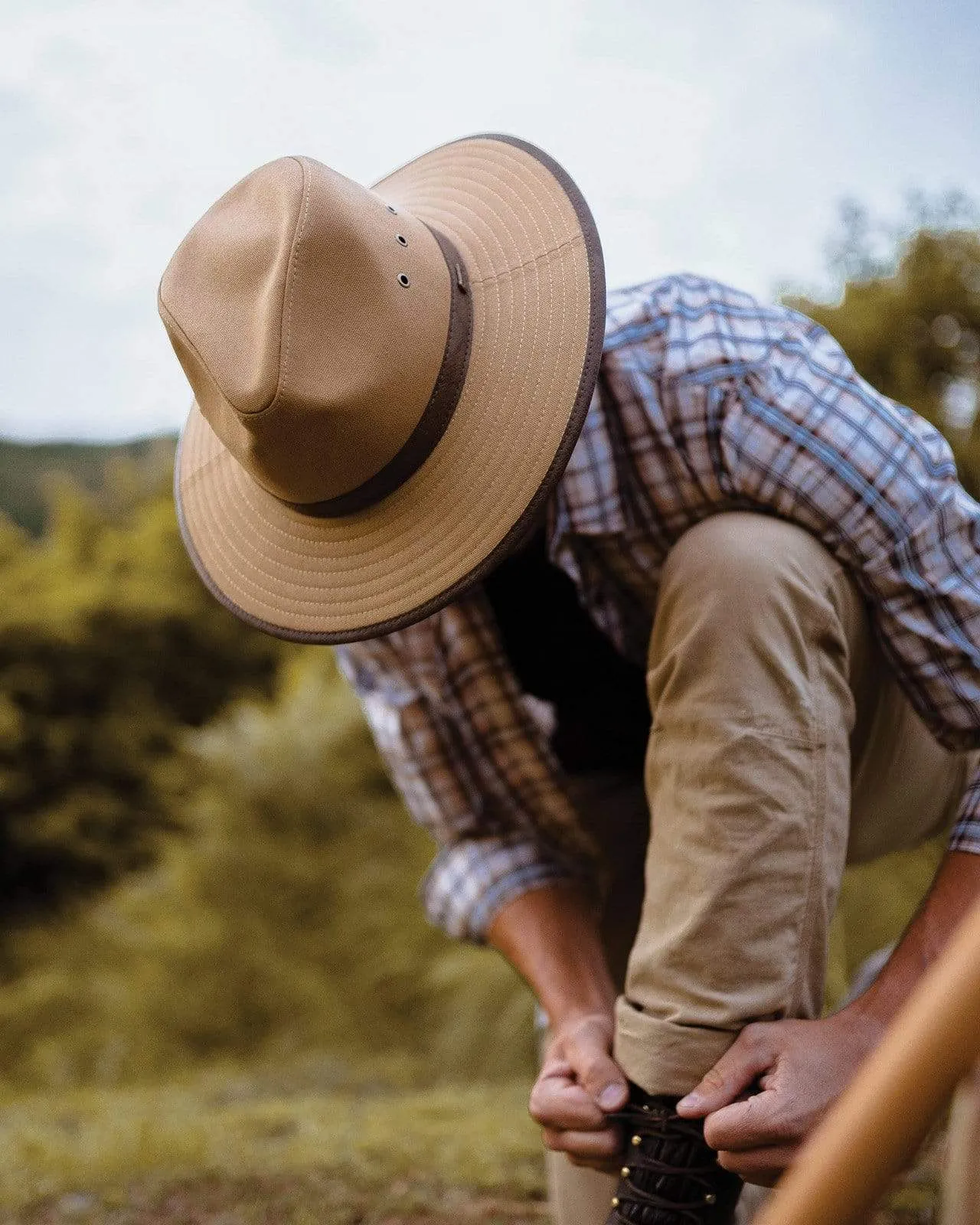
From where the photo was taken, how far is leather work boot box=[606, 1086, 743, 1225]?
959 millimetres

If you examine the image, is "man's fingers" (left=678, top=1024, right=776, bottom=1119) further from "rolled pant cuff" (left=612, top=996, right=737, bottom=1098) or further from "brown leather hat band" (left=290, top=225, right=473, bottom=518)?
"brown leather hat band" (left=290, top=225, right=473, bottom=518)

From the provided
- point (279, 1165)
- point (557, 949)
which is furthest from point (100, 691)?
point (557, 949)

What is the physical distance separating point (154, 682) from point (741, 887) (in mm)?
4812

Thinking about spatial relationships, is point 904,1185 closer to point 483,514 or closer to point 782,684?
point 782,684

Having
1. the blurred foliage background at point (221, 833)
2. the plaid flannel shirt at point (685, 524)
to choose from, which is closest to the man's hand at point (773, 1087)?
the plaid flannel shirt at point (685, 524)

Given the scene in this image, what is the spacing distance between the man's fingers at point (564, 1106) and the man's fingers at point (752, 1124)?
0.15 metres

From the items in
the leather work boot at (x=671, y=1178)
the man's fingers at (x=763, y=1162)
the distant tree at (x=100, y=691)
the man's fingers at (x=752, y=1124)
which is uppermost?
the man's fingers at (x=752, y=1124)

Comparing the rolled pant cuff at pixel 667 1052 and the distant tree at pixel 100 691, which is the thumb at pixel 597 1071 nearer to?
the rolled pant cuff at pixel 667 1052

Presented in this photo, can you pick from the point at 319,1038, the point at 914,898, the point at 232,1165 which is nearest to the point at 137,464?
the point at 319,1038

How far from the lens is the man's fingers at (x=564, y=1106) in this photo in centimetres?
103

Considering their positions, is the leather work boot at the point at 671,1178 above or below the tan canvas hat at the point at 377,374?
below

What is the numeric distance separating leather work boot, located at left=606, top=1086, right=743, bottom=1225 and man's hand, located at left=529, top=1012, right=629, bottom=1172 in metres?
0.04

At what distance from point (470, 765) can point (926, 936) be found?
580 mm

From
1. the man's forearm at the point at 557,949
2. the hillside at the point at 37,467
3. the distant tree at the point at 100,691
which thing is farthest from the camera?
the hillside at the point at 37,467
